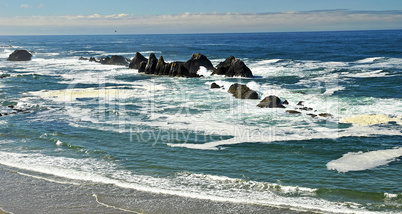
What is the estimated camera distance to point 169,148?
59.1 feet

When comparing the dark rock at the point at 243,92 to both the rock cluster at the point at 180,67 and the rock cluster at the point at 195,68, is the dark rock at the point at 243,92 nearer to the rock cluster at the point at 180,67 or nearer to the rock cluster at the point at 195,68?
the rock cluster at the point at 195,68

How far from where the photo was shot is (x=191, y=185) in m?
13.3

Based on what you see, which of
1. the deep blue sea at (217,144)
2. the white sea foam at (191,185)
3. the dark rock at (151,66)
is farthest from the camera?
the dark rock at (151,66)

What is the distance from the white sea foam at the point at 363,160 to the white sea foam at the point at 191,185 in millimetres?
3169

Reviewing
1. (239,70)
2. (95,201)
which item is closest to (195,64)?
(239,70)

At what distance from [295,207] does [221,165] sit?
14.8 feet

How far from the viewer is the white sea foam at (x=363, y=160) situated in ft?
49.9

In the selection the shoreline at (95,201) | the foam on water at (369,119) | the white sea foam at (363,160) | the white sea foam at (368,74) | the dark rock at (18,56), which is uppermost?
the dark rock at (18,56)

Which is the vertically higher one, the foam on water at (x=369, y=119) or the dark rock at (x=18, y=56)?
the dark rock at (x=18, y=56)

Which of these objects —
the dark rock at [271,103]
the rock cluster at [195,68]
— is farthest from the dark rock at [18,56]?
the dark rock at [271,103]

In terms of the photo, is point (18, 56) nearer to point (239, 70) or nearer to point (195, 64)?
point (195, 64)

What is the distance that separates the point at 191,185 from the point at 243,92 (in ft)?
61.4

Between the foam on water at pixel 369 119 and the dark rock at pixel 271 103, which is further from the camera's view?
the dark rock at pixel 271 103

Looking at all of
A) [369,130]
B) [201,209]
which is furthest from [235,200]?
[369,130]
